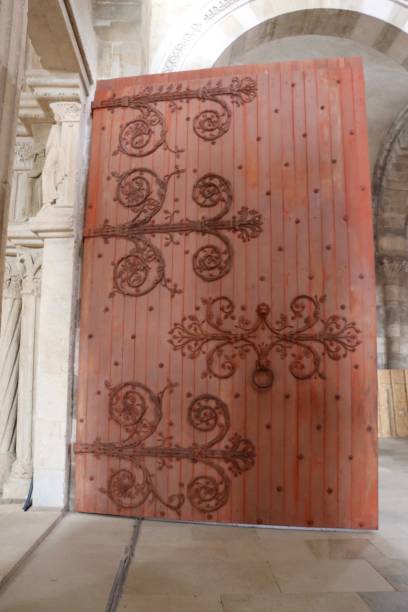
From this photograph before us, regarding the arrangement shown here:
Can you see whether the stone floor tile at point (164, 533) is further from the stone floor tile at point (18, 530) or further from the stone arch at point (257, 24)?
the stone arch at point (257, 24)

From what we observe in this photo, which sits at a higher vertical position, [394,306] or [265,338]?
[394,306]

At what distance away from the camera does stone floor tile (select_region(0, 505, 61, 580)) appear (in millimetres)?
1771

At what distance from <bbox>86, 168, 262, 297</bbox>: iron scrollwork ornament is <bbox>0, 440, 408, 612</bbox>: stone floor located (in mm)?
1224

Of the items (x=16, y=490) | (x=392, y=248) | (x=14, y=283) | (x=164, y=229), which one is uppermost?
(x=392, y=248)

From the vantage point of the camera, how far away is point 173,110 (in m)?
2.81

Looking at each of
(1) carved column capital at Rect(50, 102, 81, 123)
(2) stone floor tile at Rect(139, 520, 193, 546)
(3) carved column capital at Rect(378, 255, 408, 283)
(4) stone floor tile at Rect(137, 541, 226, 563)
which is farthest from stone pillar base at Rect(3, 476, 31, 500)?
(3) carved column capital at Rect(378, 255, 408, 283)

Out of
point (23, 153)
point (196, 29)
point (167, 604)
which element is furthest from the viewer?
point (196, 29)

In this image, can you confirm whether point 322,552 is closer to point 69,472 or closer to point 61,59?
point 69,472

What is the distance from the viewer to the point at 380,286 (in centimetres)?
815

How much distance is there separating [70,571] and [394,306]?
292 inches

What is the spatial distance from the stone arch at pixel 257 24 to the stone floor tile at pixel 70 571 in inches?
132

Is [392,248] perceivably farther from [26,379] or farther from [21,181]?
[26,379]

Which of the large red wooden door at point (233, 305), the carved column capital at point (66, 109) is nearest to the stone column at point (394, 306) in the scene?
the large red wooden door at point (233, 305)

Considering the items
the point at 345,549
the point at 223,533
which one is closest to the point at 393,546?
the point at 345,549
